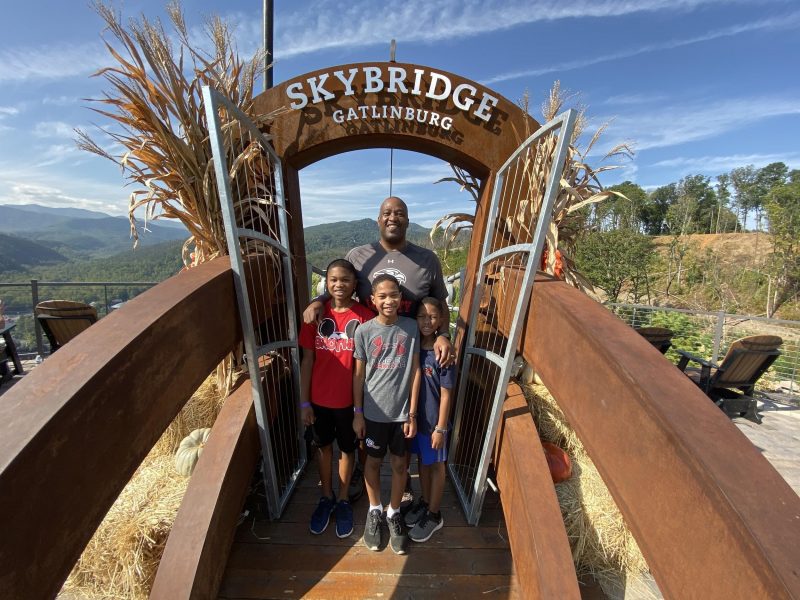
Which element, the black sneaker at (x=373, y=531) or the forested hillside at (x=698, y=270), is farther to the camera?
the forested hillside at (x=698, y=270)

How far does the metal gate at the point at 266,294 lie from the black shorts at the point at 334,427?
0.29m

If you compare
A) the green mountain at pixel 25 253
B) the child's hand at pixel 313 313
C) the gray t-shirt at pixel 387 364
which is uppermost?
the child's hand at pixel 313 313

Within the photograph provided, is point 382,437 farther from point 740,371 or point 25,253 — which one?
point 25,253

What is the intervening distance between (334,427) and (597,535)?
5.66 ft

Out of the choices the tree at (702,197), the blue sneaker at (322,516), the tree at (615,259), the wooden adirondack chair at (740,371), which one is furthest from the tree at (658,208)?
the blue sneaker at (322,516)

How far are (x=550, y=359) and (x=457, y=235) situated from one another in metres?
1.78

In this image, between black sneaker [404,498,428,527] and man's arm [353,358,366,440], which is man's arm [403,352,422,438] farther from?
black sneaker [404,498,428,527]

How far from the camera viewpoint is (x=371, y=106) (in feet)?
9.92

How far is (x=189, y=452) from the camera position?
106 inches

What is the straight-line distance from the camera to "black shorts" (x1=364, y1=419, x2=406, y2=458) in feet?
7.92

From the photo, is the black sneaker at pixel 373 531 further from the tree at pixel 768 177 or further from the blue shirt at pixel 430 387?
the tree at pixel 768 177

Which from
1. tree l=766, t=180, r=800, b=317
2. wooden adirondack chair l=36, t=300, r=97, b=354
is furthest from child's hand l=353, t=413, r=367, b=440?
tree l=766, t=180, r=800, b=317

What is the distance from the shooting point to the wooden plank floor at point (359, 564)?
226 centimetres

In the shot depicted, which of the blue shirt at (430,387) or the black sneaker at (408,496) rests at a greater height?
the blue shirt at (430,387)
